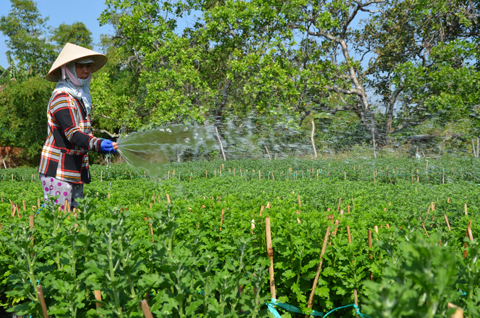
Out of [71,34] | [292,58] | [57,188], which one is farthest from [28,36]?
[57,188]

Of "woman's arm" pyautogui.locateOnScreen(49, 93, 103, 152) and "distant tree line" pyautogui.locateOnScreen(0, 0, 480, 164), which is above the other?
"distant tree line" pyautogui.locateOnScreen(0, 0, 480, 164)

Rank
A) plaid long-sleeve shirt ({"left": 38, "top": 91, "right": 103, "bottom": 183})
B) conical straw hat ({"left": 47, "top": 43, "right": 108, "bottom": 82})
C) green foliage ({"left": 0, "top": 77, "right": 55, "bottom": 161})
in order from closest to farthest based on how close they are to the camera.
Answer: plaid long-sleeve shirt ({"left": 38, "top": 91, "right": 103, "bottom": 183}) < conical straw hat ({"left": 47, "top": 43, "right": 108, "bottom": 82}) < green foliage ({"left": 0, "top": 77, "right": 55, "bottom": 161})

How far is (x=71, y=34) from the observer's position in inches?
1374

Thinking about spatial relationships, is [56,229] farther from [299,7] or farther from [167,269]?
[299,7]

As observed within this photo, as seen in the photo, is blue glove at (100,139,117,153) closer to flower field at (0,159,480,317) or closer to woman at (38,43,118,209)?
woman at (38,43,118,209)

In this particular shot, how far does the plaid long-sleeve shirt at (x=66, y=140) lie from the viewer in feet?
12.3

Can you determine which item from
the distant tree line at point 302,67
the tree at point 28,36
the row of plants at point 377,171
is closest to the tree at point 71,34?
the tree at point 28,36

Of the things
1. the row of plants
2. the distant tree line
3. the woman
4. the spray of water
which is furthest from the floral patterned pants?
the distant tree line

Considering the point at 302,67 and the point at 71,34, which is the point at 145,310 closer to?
the point at 302,67

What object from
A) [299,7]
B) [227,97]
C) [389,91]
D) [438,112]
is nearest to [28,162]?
[227,97]

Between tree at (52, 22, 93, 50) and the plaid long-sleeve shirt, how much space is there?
112 ft

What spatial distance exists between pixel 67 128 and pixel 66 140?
26 cm

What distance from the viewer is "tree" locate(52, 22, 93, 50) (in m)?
34.4

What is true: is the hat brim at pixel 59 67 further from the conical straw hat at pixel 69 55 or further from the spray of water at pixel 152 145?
the spray of water at pixel 152 145
